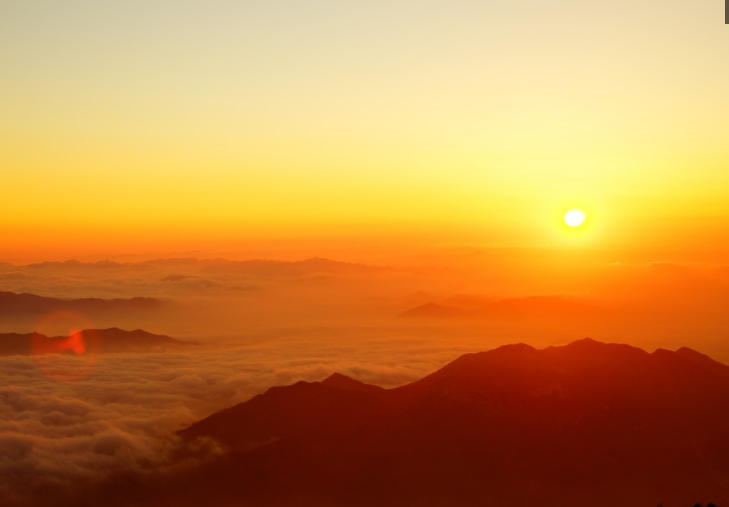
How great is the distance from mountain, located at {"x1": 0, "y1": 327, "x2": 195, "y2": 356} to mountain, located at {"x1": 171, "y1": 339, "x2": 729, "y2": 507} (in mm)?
104315

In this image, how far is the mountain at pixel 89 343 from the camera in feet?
561

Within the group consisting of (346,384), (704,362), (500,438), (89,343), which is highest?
(704,362)

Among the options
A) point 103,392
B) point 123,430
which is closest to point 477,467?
point 123,430

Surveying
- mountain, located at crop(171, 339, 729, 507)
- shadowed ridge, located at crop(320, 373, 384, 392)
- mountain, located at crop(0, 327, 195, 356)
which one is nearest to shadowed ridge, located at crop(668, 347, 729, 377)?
mountain, located at crop(171, 339, 729, 507)

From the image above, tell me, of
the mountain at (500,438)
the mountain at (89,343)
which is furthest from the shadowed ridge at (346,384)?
the mountain at (89,343)

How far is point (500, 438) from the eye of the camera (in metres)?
72.2

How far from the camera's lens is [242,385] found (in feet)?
368

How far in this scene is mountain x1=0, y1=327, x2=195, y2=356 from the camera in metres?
171

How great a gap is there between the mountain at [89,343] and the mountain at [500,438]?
10431 cm

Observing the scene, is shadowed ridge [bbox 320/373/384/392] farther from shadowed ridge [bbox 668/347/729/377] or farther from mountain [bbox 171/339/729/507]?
shadowed ridge [bbox 668/347/729/377]

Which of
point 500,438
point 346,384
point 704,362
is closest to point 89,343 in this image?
point 346,384

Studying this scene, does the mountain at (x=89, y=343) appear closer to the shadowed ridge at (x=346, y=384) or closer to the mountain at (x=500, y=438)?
the shadowed ridge at (x=346, y=384)

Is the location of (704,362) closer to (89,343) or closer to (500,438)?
(500,438)

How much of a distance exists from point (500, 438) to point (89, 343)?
5730 inches
